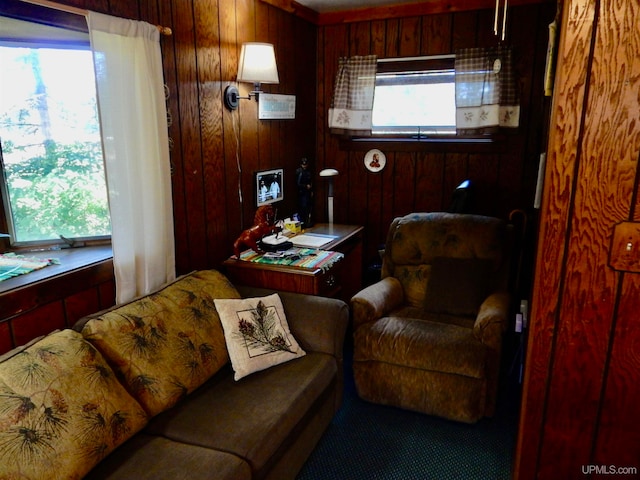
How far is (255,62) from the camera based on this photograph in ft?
8.98

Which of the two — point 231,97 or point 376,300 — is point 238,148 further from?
point 376,300

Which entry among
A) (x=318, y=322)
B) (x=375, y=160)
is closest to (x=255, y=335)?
(x=318, y=322)

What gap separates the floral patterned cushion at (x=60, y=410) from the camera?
1.33m

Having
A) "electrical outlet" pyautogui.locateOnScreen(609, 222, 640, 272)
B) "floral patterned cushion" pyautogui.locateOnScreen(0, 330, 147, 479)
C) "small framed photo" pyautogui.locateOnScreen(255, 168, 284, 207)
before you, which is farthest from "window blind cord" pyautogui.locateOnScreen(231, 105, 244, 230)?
"electrical outlet" pyautogui.locateOnScreen(609, 222, 640, 272)

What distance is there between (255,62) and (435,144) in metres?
1.54

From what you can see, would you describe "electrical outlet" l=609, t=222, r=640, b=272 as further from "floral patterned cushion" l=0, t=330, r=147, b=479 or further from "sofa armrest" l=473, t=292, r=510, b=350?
"floral patterned cushion" l=0, t=330, r=147, b=479

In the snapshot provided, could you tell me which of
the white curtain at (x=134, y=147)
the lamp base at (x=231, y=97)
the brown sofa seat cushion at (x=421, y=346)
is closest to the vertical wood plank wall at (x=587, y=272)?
the brown sofa seat cushion at (x=421, y=346)

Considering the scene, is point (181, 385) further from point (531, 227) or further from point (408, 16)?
point (408, 16)

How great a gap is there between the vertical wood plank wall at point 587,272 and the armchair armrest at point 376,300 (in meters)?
1.11

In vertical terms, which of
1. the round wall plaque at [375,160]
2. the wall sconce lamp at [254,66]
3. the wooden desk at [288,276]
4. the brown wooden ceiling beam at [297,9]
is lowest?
the wooden desk at [288,276]

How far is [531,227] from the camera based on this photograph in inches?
123

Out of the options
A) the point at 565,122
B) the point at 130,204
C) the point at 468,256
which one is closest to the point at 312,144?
the point at 468,256

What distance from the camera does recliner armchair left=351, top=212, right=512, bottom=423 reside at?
2.35 m

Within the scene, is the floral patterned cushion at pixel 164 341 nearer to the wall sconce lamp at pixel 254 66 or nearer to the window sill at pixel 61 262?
the window sill at pixel 61 262
